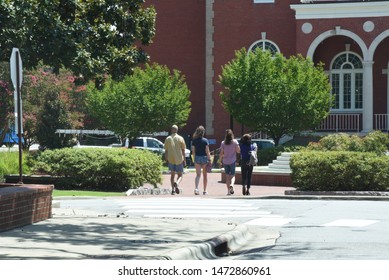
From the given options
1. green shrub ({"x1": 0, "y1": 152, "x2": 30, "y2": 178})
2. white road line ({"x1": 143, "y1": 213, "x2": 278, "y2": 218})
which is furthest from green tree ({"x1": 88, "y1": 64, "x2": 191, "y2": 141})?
white road line ({"x1": 143, "y1": 213, "x2": 278, "y2": 218})

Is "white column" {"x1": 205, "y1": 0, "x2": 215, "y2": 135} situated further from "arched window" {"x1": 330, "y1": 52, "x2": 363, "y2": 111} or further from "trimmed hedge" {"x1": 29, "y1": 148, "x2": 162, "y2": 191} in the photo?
"trimmed hedge" {"x1": 29, "y1": 148, "x2": 162, "y2": 191}

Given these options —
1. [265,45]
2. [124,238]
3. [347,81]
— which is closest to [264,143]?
[347,81]

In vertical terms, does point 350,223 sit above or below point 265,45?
below

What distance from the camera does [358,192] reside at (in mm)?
24922

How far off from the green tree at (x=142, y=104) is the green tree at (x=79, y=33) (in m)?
28.8

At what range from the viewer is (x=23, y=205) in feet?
50.4

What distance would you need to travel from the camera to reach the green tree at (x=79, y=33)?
55.5 ft

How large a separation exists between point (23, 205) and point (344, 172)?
12094 millimetres

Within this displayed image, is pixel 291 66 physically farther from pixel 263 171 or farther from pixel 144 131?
pixel 263 171

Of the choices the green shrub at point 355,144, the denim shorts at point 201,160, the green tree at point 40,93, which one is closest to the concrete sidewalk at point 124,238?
the denim shorts at point 201,160

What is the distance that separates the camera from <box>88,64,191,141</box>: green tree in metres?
47.8

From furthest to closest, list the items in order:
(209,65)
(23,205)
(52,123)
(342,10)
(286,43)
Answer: (209,65), (286,43), (52,123), (342,10), (23,205)

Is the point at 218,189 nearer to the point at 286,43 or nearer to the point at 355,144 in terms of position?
the point at 355,144

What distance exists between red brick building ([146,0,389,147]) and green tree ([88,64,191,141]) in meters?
4.15
